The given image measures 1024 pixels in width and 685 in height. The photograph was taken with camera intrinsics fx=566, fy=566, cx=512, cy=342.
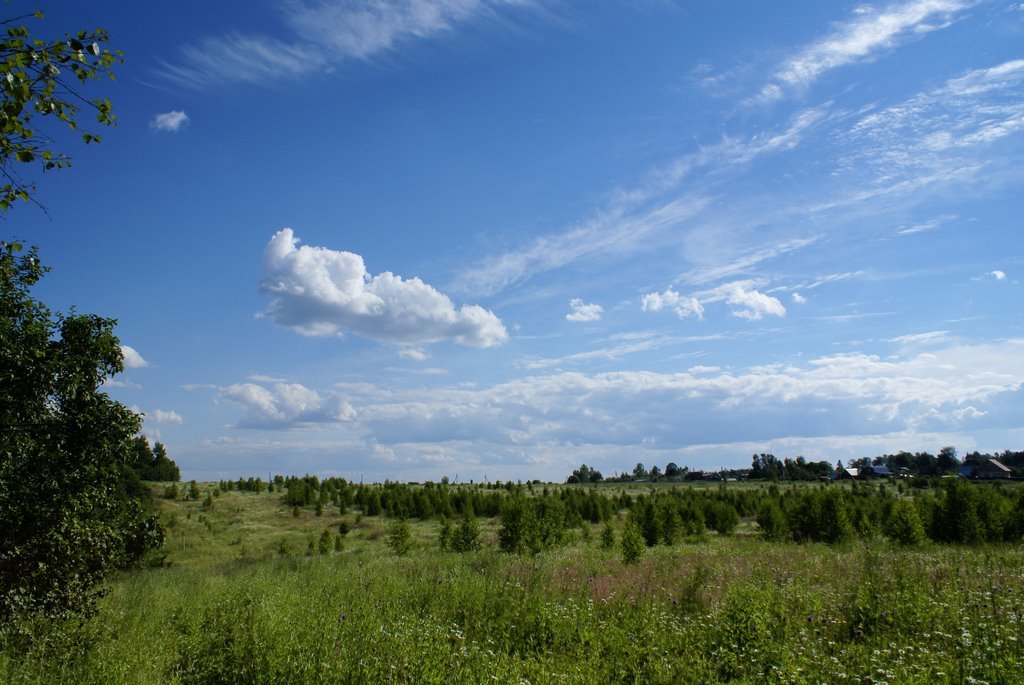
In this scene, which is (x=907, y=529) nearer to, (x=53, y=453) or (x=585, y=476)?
(x=53, y=453)

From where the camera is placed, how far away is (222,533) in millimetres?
43500

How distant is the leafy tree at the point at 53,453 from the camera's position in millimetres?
9172

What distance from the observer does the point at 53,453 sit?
998 centimetres

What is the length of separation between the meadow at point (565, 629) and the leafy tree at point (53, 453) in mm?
1051

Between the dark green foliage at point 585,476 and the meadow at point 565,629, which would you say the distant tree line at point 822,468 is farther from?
the meadow at point 565,629

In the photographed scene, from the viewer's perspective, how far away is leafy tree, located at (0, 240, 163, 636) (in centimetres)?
917

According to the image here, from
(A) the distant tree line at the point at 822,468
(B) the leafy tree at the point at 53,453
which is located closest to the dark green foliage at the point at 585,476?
(A) the distant tree line at the point at 822,468

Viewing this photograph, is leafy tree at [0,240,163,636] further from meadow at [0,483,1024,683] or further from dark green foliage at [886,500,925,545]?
dark green foliage at [886,500,925,545]

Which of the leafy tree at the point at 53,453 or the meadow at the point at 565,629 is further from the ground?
the leafy tree at the point at 53,453

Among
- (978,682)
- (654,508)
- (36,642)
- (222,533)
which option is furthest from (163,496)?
(978,682)

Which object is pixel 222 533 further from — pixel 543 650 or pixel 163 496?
pixel 543 650

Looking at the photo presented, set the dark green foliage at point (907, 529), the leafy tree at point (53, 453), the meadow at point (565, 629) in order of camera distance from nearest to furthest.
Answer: the meadow at point (565, 629), the leafy tree at point (53, 453), the dark green foliage at point (907, 529)

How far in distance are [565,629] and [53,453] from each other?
30.7 ft

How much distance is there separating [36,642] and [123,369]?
5.20 meters
